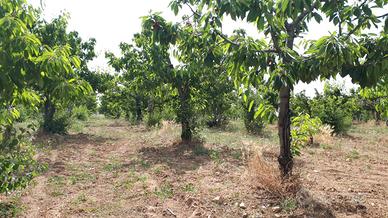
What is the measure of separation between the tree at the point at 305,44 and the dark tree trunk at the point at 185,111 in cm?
565

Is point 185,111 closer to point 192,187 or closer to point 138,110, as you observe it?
point 192,187

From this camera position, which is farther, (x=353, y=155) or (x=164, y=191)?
(x=353, y=155)

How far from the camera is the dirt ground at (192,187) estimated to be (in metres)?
4.80

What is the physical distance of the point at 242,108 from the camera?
16359mm

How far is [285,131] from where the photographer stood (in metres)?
5.07

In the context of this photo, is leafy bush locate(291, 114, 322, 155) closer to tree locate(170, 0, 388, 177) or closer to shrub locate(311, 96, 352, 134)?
tree locate(170, 0, 388, 177)

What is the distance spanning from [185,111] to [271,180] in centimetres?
527

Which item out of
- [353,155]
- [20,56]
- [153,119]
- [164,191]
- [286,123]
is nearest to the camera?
[20,56]

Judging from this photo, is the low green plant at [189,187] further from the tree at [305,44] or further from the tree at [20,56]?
the tree at [20,56]

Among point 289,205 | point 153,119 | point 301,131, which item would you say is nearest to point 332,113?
point 153,119

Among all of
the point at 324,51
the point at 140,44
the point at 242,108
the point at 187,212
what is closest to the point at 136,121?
the point at 242,108

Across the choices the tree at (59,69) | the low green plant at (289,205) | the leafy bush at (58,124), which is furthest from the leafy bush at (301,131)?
the leafy bush at (58,124)

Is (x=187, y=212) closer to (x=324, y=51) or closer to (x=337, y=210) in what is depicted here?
(x=337, y=210)

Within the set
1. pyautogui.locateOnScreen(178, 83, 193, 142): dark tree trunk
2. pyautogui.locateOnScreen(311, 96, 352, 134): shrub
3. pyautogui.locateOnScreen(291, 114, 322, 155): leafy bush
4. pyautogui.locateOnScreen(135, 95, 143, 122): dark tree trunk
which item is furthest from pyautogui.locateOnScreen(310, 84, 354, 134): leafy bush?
pyautogui.locateOnScreen(135, 95, 143, 122): dark tree trunk
